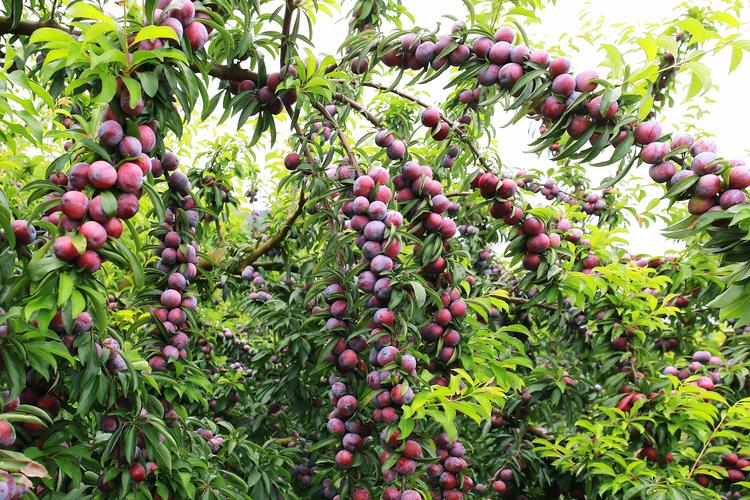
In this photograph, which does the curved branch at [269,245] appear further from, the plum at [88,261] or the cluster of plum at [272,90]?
the plum at [88,261]

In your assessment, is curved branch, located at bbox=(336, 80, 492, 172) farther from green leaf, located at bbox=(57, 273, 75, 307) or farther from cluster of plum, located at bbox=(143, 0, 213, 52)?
green leaf, located at bbox=(57, 273, 75, 307)

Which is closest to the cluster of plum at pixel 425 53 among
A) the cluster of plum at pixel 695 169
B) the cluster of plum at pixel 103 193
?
the cluster of plum at pixel 695 169

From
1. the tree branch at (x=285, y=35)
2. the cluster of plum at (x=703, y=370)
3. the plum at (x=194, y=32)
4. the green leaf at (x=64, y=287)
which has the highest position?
the tree branch at (x=285, y=35)

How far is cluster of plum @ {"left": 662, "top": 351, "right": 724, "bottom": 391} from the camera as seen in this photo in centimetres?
319

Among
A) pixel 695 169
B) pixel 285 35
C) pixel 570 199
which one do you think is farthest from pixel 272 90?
pixel 570 199

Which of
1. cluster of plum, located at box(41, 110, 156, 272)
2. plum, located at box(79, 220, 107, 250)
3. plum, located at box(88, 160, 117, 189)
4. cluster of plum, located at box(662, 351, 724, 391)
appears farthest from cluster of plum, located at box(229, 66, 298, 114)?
cluster of plum, located at box(662, 351, 724, 391)

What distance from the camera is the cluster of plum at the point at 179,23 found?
4.59ft

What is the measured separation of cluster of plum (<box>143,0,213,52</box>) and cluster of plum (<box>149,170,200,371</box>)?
2.30 feet

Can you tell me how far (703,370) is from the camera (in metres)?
3.38

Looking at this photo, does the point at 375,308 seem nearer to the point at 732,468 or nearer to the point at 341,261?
the point at 341,261

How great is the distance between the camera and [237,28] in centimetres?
208

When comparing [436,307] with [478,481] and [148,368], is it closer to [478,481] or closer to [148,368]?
[148,368]

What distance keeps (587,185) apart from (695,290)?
152 cm

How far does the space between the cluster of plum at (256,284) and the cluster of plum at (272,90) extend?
1.82m
